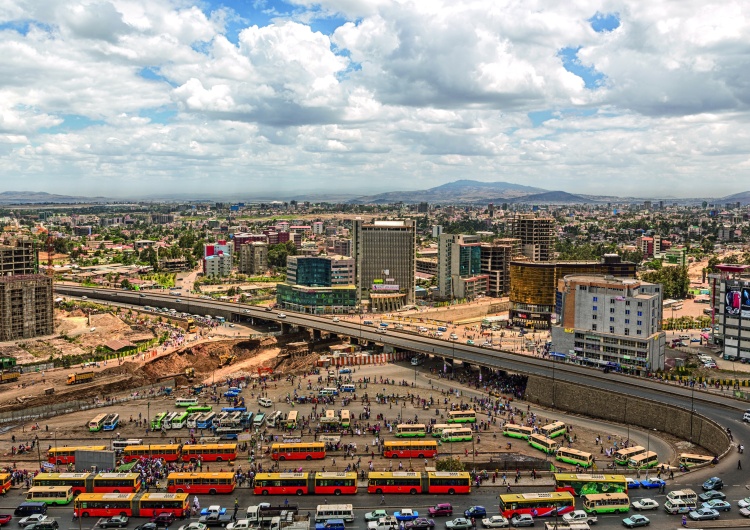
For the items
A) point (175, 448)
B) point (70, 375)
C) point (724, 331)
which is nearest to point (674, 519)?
point (175, 448)

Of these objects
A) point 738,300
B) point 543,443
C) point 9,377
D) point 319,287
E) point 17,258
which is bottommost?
point 9,377

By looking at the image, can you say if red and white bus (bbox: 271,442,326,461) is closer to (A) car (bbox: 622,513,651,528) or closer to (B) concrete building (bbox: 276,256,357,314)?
(A) car (bbox: 622,513,651,528)

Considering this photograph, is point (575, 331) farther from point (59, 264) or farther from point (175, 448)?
point (59, 264)

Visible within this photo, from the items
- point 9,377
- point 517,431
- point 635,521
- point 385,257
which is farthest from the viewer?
point 385,257

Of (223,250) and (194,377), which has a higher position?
(223,250)

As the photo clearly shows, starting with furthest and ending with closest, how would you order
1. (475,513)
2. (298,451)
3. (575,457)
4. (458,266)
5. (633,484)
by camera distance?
→ 1. (458,266)
2. (298,451)
3. (575,457)
4. (633,484)
5. (475,513)

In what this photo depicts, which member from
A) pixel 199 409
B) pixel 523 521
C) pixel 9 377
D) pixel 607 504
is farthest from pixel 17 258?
pixel 607 504

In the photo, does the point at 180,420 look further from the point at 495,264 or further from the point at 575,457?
the point at 495,264

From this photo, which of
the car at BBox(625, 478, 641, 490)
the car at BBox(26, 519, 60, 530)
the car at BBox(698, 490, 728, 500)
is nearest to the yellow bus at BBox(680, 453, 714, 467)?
the car at BBox(625, 478, 641, 490)
